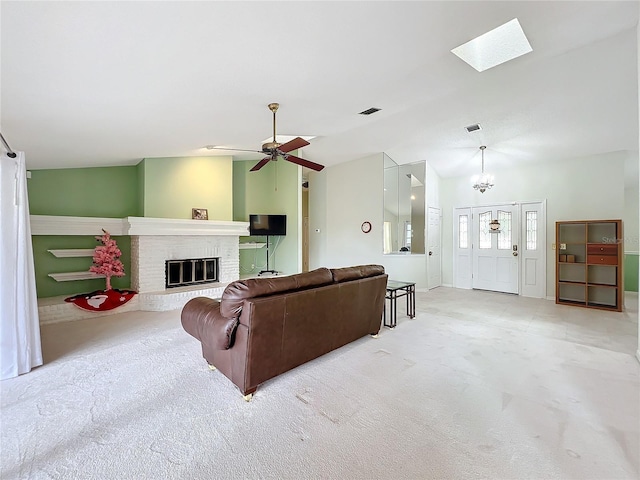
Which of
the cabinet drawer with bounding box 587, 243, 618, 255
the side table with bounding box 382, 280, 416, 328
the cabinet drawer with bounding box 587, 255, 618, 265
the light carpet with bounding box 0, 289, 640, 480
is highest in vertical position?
the cabinet drawer with bounding box 587, 243, 618, 255

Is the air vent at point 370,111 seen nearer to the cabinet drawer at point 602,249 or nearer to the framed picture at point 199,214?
the framed picture at point 199,214

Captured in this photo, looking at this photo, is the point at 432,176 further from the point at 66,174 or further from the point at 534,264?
the point at 66,174

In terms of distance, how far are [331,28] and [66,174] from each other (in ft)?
16.7

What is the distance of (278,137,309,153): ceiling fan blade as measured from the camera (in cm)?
318

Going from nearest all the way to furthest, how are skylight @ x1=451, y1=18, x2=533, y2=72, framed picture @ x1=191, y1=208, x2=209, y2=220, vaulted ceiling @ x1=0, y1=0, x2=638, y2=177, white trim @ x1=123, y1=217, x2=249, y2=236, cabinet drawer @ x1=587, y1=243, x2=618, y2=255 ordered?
vaulted ceiling @ x1=0, y1=0, x2=638, y2=177
skylight @ x1=451, y1=18, x2=533, y2=72
white trim @ x1=123, y1=217, x2=249, y2=236
cabinet drawer @ x1=587, y1=243, x2=618, y2=255
framed picture @ x1=191, y1=208, x2=209, y2=220

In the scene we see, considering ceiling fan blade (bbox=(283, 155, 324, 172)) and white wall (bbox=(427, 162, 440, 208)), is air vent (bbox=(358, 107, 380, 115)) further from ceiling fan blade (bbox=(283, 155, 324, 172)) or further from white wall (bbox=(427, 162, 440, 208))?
white wall (bbox=(427, 162, 440, 208))

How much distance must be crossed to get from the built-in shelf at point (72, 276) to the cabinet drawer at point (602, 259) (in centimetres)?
838

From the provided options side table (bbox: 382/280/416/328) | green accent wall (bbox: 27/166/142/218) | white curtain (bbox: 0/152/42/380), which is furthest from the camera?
green accent wall (bbox: 27/166/142/218)

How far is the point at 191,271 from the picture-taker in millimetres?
5535

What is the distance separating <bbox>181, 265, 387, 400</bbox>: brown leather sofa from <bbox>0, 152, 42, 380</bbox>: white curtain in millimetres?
1383

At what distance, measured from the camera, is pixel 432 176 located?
21.9 feet

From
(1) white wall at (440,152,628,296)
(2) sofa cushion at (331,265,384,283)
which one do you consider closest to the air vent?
(2) sofa cushion at (331,265,384,283)

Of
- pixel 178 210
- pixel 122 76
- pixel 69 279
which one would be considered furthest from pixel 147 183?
pixel 122 76

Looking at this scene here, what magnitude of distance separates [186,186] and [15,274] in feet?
10.7
